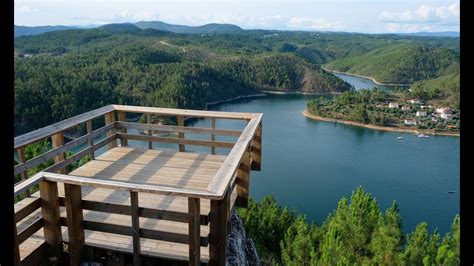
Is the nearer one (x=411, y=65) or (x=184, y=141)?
(x=184, y=141)

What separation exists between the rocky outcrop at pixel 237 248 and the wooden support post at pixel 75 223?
3.92 feet

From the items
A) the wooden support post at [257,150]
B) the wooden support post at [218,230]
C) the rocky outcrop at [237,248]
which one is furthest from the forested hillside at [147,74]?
the wooden support post at [218,230]

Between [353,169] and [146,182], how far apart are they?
34.2 metres

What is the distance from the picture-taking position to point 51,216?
2.88m

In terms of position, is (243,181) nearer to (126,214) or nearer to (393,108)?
(126,214)

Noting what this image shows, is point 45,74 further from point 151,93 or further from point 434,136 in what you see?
point 434,136

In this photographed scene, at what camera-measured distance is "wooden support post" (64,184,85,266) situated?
9.36ft

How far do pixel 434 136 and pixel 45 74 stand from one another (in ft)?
160

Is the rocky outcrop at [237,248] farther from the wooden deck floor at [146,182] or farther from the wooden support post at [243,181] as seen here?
the wooden deck floor at [146,182]

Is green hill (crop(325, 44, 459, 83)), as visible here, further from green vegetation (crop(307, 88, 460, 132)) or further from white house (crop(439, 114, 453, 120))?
white house (crop(439, 114, 453, 120))

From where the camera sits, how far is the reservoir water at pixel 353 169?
28.7 m

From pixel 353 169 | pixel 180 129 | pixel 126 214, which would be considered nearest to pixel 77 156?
pixel 180 129

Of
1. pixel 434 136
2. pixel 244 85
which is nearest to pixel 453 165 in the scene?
pixel 434 136

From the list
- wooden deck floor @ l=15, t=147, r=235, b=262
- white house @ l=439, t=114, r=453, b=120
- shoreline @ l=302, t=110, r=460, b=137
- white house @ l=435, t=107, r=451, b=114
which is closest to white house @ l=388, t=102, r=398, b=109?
white house @ l=435, t=107, r=451, b=114
